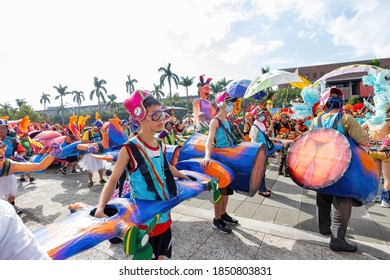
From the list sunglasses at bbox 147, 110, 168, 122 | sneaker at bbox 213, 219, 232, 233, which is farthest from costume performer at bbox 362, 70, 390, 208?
sunglasses at bbox 147, 110, 168, 122

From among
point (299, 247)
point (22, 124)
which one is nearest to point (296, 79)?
point (299, 247)

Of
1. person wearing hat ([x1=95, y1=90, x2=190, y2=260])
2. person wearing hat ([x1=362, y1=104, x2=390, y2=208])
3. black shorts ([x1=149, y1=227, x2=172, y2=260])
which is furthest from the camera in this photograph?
person wearing hat ([x1=362, y1=104, x2=390, y2=208])

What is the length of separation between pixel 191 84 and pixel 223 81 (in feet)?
22.5

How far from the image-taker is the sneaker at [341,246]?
2705 mm

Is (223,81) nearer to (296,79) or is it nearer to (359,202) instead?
(296,79)

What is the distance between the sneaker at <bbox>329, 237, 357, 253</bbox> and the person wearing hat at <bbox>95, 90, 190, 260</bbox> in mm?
2301

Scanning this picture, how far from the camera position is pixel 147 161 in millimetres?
1885

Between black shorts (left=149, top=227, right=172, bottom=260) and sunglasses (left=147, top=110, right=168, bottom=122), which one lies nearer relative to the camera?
sunglasses (left=147, top=110, right=168, bottom=122)

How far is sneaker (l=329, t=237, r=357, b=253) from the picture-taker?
2.71 meters

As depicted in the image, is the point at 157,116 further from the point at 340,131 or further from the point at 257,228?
the point at 257,228

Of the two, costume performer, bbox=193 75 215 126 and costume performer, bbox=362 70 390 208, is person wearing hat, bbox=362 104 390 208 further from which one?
costume performer, bbox=193 75 215 126

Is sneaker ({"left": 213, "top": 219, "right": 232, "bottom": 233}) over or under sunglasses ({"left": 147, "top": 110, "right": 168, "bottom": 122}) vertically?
under

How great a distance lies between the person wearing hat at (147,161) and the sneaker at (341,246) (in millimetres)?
2301

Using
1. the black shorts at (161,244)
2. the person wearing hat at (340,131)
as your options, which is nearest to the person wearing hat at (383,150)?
the person wearing hat at (340,131)
